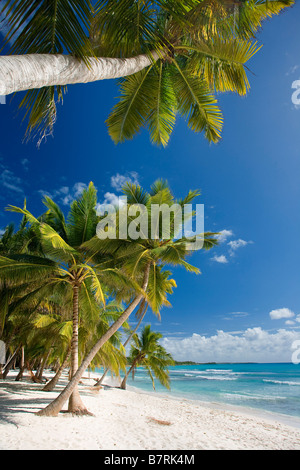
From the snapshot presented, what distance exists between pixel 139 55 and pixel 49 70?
2.13m

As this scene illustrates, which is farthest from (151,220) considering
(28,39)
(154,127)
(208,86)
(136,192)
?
(28,39)

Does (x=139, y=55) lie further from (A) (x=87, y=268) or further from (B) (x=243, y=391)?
(B) (x=243, y=391)

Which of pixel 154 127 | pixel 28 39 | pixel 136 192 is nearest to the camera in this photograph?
pixel 28 39

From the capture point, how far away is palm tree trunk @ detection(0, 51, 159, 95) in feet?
7.29

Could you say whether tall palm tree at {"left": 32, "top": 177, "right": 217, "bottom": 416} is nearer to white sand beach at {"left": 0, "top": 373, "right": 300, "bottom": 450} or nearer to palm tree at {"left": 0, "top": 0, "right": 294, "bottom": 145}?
white sand beach at {"left": 0, "top": 373, "right": 300, "bottom": 450}

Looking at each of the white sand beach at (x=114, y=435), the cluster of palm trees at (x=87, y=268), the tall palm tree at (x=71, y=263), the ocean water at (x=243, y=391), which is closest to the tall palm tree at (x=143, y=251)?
the cluster of palm trees at (x=87, y=268)

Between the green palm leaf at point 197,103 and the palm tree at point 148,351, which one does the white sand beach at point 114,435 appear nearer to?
the green palm leaf at point 197,103

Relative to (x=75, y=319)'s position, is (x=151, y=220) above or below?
above

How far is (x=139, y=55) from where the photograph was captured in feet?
13.8

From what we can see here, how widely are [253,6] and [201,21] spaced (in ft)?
3.19

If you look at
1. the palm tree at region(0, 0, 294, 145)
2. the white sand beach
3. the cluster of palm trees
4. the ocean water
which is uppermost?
the palm tree at region(0, 0, 294, 145)

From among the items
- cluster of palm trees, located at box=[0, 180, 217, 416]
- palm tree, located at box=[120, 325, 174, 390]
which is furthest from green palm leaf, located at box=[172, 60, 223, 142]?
palm tree, located at box=[120, 325, 174, 390]

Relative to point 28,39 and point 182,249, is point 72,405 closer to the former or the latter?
point 182,249
